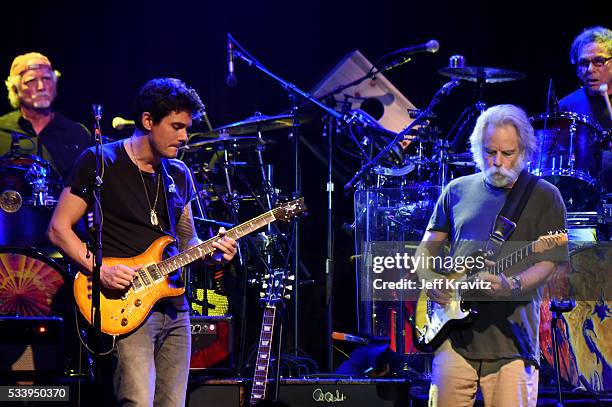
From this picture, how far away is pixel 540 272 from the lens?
3.97 meters

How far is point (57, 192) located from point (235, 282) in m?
1.87

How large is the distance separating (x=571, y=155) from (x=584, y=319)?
1312 millimetres

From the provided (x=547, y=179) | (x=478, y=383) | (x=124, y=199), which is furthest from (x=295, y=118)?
(x=478, y=383)

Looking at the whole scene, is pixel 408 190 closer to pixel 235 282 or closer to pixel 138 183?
pixel 235 282

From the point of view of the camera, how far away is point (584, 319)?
6.10 metres

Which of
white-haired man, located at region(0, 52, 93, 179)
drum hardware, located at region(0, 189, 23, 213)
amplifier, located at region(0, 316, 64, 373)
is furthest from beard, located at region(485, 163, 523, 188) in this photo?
white-haired man, located at region(0, 52, 93, 179)

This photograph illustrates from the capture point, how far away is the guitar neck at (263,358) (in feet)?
18.8

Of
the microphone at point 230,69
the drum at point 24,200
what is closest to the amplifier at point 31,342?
the drum at point 24,200

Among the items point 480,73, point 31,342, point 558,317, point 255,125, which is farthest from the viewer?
point 255,125

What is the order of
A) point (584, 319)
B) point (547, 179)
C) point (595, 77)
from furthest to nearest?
1. point (595, 77)
2. point (547, 179)
3. point (584, 319)

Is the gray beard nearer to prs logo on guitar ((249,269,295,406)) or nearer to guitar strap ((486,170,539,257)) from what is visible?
guitar strap ((486,170,539,257))

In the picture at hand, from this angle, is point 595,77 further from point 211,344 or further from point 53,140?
point 53,140

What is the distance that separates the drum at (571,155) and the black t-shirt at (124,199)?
3.22m

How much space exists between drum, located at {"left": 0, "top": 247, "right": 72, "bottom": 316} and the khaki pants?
335 cm
